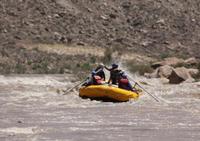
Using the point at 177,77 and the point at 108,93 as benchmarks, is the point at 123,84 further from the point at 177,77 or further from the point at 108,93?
the point at 177,77

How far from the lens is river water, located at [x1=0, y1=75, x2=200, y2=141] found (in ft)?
45.3

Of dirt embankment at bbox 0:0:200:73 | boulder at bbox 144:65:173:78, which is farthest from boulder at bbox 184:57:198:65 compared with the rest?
dirt embankment at bbox 0:0:200:73

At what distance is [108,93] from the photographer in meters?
19.7

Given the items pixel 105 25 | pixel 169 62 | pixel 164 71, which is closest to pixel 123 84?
pixel 164 71

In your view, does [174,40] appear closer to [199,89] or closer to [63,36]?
[63,36]

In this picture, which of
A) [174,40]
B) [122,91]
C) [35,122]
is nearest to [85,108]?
[122,91]

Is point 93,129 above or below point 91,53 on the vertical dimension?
below

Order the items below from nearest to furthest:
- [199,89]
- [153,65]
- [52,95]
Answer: [52,95], [199,89], [153,65]

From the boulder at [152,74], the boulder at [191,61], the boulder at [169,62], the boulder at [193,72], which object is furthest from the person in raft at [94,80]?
the boulder at [191,61]

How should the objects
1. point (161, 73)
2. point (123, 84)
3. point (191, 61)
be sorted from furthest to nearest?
point (191, 61)
point (161, 73)
point (123, 84)

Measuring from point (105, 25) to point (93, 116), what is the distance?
24.4 m

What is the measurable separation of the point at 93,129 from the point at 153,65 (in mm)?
19660

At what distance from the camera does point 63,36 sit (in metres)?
38.7

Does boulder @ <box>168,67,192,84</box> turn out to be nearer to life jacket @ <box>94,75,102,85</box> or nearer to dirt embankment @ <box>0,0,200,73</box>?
life jacket @ <box>94,75,102,85</box>
